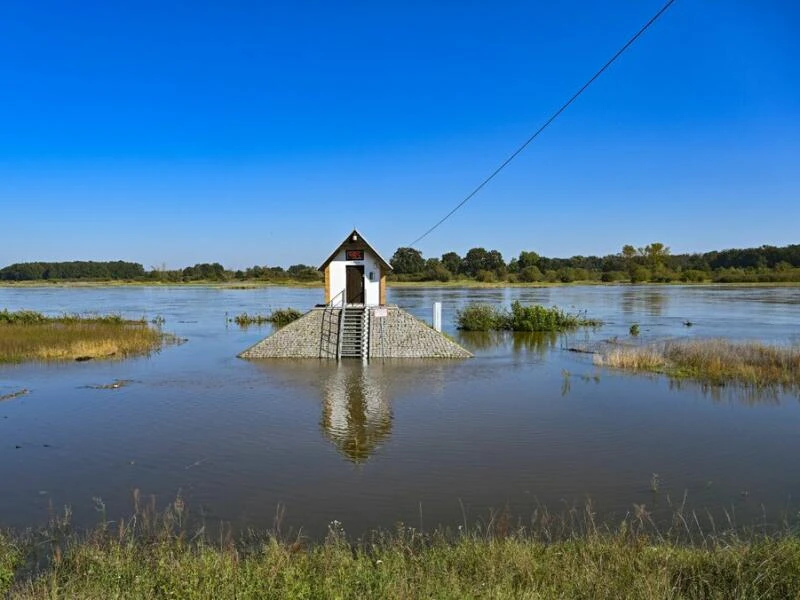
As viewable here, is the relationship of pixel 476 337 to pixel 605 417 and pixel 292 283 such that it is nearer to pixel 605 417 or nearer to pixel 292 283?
pixel 605 417

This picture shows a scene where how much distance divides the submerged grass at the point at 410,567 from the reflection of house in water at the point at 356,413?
14.2 ft

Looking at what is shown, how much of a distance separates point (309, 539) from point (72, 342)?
21.6 meters

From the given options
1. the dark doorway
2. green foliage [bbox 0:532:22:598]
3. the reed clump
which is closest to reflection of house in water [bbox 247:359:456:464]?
the dark doorway

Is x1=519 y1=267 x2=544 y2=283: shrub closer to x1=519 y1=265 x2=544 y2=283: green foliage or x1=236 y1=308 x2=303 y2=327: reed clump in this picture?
x1=519 y1=265 x2=544 y2=283: green foliage

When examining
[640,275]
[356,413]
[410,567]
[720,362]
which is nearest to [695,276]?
[640,275]

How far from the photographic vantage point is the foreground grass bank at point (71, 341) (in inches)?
928

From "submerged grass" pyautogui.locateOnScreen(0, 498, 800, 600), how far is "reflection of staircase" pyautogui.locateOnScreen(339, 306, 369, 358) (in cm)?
1502

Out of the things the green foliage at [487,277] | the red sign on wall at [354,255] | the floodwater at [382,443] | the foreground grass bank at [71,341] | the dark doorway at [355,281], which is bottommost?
the floodwater at [382,443]

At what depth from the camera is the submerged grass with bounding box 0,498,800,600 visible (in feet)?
17.0

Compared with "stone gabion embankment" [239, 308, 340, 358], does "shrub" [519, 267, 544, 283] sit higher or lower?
higher

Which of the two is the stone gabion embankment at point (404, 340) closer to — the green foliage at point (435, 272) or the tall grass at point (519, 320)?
the tall grass at point (519, 320)

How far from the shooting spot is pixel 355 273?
24609 mm

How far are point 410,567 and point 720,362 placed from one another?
16.7m

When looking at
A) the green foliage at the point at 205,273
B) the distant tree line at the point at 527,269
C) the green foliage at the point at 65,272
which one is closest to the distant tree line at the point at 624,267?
the distant tree line at the point at 527,269
